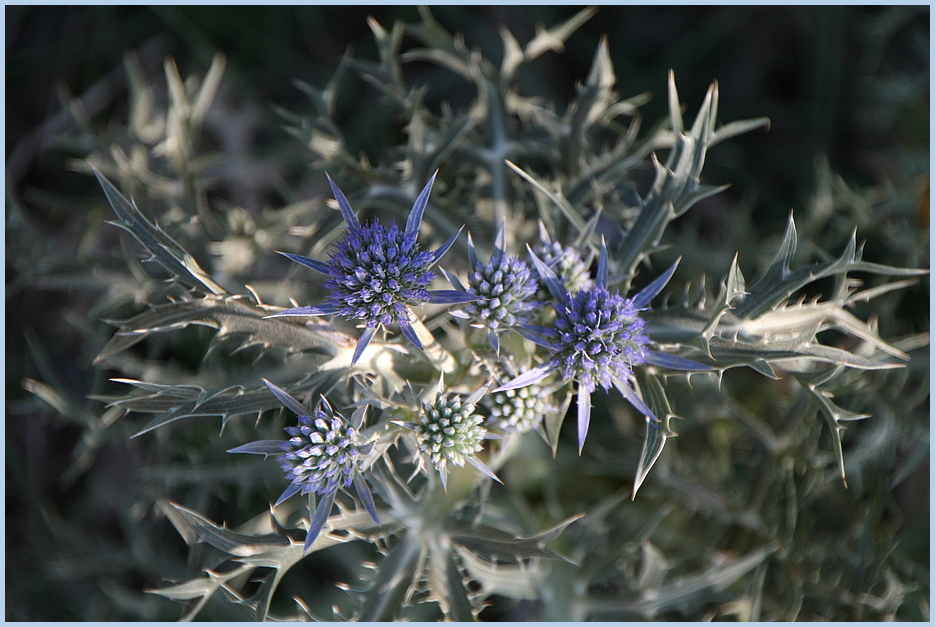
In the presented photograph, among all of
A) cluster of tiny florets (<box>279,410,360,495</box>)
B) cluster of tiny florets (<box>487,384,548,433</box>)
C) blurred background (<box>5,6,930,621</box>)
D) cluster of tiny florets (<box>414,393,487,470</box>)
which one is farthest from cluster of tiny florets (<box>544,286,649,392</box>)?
blurred background (<box>5,6,930,621</box>)

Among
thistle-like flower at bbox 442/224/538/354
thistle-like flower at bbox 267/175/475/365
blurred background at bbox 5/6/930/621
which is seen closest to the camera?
thistle-like flower at bbox 267/175/475/365

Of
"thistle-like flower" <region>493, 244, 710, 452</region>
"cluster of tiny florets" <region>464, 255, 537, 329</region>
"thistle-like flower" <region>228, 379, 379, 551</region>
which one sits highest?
"cluster of tiny florets" <region>464, 255, 537, 329</region>

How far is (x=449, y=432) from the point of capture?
1.23 meters

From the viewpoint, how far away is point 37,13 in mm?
3113

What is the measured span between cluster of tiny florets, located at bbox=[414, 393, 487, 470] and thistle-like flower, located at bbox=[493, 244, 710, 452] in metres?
0.12

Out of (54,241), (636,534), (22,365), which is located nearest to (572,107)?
(636,534)

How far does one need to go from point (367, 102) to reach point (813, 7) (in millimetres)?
2096

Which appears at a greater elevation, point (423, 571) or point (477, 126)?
point (477, 126)

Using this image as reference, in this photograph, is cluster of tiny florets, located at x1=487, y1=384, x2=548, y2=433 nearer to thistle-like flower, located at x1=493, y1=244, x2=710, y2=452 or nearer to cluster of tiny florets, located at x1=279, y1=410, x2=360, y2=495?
thistle-like flower, located at x1=493, y1=244, x2=710, y2=452

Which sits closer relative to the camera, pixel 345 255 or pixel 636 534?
pixel 345 255

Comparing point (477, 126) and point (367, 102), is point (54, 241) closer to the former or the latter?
point (367, 102)

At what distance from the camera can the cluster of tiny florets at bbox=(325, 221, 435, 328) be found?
1.17 m

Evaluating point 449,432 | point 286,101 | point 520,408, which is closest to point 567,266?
point 520,408

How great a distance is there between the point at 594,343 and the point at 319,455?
1.87 ft
